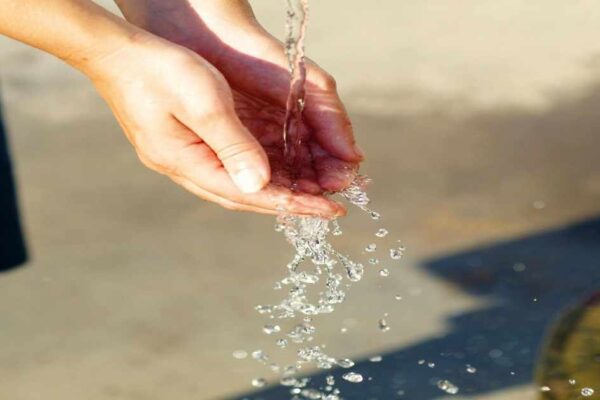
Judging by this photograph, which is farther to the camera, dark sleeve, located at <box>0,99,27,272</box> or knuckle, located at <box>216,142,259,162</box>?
dark sleeve, located at <box>0,99,27,272</box>

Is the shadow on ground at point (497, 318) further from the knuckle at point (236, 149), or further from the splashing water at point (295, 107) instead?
the knuckle at point (236, 149)

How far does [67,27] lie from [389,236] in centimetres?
144

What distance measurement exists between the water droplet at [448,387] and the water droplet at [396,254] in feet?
1.53

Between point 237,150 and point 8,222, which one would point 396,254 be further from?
point 237,150

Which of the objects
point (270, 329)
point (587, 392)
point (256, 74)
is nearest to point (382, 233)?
point (270, 329)

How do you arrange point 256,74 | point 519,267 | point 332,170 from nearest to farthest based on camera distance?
point 332,170 → point 256,74 → point 519,267

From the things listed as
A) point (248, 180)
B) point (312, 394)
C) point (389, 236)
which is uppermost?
point (389, 236)

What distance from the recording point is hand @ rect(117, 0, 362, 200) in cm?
173

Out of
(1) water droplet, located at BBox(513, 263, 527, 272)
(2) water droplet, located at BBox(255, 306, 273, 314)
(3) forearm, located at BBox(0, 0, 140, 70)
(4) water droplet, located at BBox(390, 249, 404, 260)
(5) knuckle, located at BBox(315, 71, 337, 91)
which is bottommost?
(3) forearm, located at BBox(0, 0, 140, 70)

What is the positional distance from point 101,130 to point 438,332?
50.3 inches

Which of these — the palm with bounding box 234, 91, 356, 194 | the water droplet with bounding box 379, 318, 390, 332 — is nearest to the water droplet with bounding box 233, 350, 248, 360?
the water droplet with bounding box 379, 318, 390, 332

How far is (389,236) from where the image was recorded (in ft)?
9.44

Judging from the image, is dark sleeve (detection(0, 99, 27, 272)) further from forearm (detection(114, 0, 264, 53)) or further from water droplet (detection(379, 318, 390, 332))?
forearm (detection(114, 0, 264, 53))

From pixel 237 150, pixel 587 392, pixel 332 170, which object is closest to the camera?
pixel 237 150
